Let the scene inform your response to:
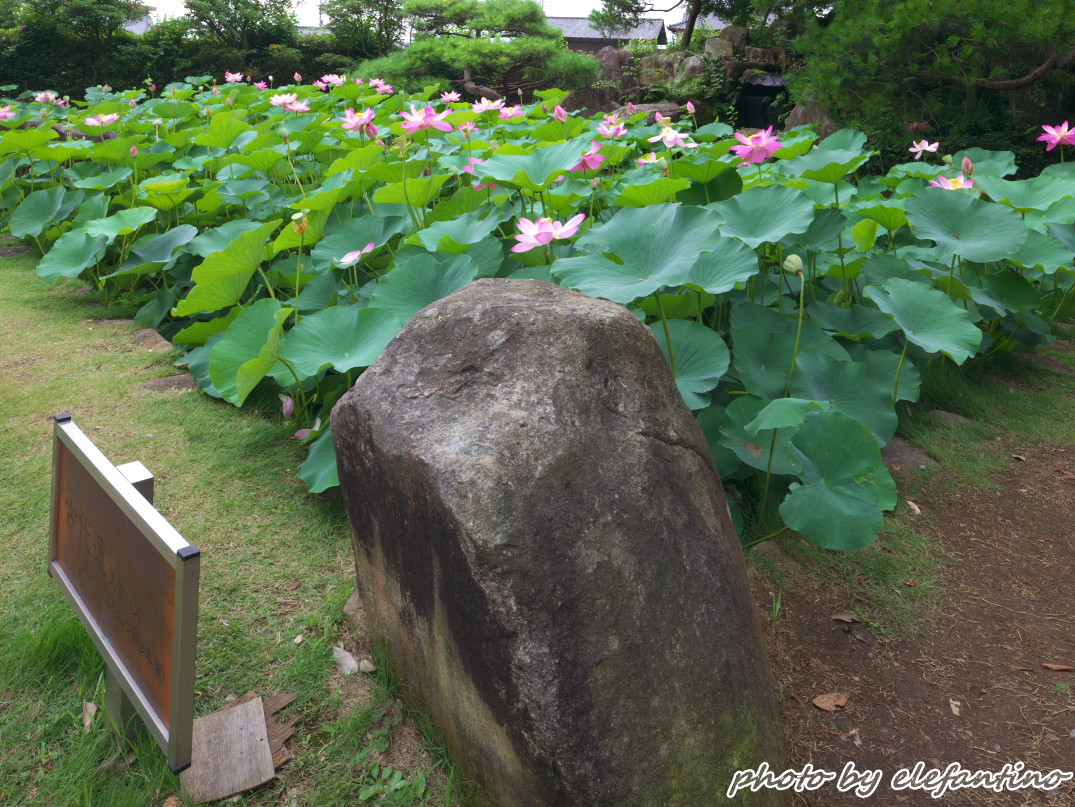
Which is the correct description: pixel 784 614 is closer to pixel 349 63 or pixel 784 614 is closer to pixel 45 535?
pixel 45 535

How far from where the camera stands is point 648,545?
118 cm

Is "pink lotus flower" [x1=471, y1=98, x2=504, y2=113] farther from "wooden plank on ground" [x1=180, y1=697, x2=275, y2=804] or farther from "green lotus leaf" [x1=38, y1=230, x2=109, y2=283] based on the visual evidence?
"wooden plank on ground" [x1=180, y1=697, x2=275, y2=804]

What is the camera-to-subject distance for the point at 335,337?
7.66 ft

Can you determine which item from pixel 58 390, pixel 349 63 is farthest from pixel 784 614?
pixel 349 63

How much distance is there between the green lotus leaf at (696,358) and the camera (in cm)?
206

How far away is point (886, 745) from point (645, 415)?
0.80 metres

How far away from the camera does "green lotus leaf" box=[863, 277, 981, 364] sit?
2.20 meters

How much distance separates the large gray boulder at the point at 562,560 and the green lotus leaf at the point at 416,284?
93 centimetres

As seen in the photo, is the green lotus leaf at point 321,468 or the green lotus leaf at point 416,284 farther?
the green lotus leaf at point 416,284

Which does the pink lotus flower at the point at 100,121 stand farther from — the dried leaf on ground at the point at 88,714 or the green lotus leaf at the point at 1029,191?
the green lotus leaf at the point at 1029,191

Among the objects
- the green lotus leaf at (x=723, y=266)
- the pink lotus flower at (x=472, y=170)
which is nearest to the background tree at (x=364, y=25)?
the pink lotus flower at (x=472, y=170)

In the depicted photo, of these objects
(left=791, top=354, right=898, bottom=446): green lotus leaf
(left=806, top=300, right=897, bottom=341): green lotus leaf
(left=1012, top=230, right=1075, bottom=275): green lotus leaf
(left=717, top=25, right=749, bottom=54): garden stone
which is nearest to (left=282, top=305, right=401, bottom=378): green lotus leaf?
(left=791, top=354, right=898, bottom=446): green lotus leaf

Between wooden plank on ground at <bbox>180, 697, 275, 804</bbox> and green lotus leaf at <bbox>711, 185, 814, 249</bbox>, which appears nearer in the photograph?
wooden plank on ground at <bbox>180, 697, 275, 804</bbox>

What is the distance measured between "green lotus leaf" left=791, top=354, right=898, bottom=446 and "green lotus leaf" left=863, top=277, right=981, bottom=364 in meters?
0.17
